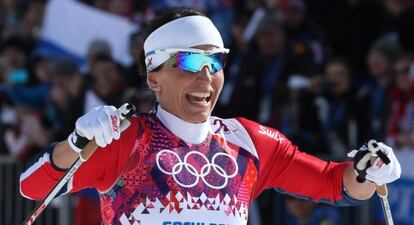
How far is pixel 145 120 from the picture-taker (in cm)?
519

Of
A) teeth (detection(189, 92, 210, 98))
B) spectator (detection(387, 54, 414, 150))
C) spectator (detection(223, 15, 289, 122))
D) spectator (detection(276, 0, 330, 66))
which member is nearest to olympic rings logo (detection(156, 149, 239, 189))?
teeth (detection(189, 92, 210, 98))

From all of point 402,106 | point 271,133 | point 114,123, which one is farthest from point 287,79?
point 114,123

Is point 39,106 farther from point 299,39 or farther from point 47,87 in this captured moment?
point 299,39

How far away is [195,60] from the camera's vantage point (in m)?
5.11

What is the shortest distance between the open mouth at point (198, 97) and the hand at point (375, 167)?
2.44ft

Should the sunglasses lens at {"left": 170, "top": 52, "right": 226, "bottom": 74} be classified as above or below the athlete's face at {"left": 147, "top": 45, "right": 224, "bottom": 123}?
above

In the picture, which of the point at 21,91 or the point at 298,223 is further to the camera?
the point at 21,91

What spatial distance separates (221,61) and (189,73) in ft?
0.58

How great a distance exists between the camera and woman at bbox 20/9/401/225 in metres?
4.98

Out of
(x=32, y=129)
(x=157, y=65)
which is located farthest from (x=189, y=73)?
(x=32, y=129)

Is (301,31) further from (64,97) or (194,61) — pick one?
(194,61)

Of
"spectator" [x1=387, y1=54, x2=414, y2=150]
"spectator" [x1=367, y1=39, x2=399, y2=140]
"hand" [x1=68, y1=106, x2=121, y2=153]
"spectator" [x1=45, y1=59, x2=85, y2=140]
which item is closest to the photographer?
"hand" [x1=68, y1=106, x2=121, y2=153]

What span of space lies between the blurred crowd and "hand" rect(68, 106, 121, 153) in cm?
375

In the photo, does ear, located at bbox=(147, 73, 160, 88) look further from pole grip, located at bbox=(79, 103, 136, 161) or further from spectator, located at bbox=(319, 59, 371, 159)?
spectator, located at bbox=(319, 59, 371, 159)
